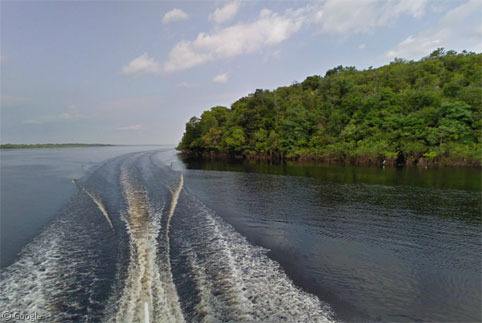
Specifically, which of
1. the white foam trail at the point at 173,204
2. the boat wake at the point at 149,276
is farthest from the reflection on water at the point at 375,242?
the white foam trail at the point at 173,204

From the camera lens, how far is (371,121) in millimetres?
38469

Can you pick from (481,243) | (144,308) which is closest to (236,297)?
(144,308)

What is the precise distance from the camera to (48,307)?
17.1ft

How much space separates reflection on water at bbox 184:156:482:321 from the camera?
5723 mm

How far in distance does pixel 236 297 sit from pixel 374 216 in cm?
954

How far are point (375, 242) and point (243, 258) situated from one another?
5.35 m

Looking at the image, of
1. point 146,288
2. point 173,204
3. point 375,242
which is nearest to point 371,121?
point 375,242

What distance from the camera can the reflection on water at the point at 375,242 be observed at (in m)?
5.72

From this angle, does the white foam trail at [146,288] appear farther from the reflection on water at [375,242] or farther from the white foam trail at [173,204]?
the reflection on water at [375,242]

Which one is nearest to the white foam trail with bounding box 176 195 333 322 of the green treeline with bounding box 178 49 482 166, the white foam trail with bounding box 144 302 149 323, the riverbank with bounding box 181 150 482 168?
the white foam trail with bounding box 144 302 149 323

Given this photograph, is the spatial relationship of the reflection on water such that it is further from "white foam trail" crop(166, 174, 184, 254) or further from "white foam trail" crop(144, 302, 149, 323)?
"white foam trail" crop(144, 302, 149, 323)

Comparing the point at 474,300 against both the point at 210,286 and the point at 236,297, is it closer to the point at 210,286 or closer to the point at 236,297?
the point at 236,297

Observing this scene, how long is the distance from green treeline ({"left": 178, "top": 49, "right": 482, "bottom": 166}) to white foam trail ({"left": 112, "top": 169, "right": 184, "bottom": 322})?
114 feet

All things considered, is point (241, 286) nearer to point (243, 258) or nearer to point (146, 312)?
point (243, 258)
